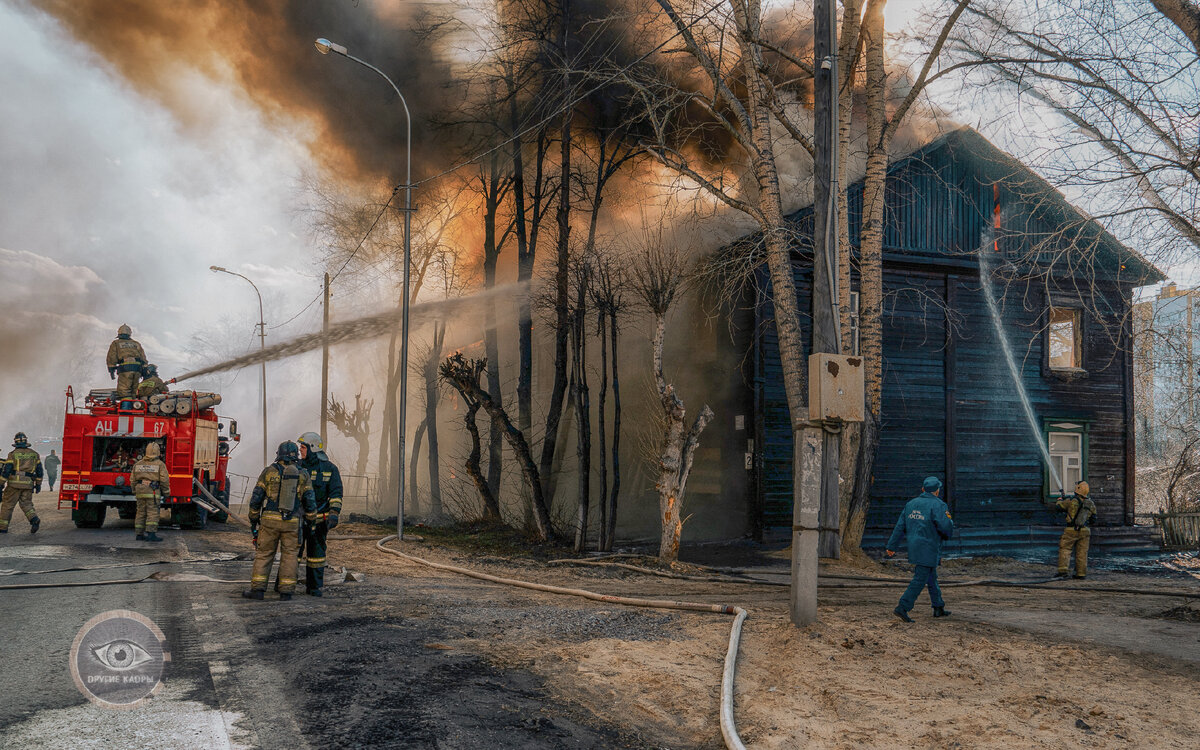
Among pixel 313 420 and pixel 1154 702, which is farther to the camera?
pixel 313 420

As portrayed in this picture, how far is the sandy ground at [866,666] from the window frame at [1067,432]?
33.9ft

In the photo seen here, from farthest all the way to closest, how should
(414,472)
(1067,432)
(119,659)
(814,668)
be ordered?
(414,472) < (1067,432) < (814,668) < (119,659)

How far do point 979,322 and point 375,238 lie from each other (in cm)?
1937

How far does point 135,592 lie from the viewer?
789 cm

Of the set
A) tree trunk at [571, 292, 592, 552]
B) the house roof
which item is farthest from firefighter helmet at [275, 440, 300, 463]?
the house roof

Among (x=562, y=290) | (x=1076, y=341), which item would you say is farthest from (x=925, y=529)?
(x=1076, y=341)

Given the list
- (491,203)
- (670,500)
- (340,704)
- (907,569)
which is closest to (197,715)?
(340,704)

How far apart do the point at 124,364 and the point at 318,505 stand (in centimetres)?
961

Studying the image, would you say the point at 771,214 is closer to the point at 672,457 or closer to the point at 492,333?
the point at 672,457

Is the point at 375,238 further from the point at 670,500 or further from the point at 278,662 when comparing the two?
the point at 278,662

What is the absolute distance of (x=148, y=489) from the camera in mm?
13172

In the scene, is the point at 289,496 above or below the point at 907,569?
above

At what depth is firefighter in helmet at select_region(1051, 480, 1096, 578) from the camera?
11734mm

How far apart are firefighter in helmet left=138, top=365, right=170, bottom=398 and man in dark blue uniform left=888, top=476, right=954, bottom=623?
1382 cm
